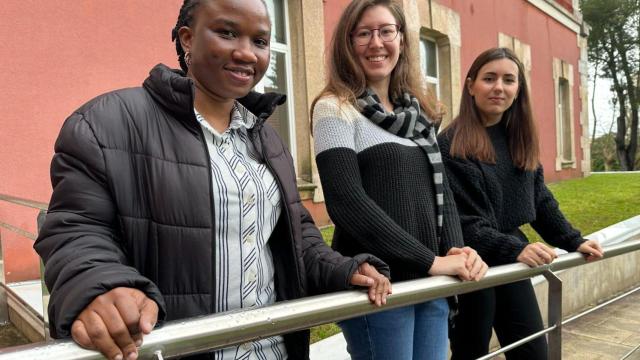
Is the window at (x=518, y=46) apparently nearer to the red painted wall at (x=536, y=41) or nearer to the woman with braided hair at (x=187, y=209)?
the red painted wall at (x=536, y=41)

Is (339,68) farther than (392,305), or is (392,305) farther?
(339,68)

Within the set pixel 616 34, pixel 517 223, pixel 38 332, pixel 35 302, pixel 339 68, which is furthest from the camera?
pixel 616 34


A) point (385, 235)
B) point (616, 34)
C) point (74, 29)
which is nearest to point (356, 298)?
point (385, 235)

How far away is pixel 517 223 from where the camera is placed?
2.05 meters

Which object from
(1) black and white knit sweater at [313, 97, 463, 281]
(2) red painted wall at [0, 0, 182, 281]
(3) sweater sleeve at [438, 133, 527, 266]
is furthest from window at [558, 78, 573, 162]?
(1) black and white knit sweater at [313, 97, 463, 281]

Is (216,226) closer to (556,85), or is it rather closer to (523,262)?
(523,262)

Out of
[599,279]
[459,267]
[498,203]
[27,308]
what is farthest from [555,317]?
[599,279]

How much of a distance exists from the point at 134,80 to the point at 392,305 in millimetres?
3520

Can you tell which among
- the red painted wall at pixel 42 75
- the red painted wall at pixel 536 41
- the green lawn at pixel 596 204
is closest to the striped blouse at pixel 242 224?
the red painted wall at pixel 42 75

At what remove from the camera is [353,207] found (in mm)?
1450

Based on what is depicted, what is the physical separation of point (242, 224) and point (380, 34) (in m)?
0.89

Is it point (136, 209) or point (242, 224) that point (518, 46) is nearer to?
point (242, 224)

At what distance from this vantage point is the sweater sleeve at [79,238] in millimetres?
783

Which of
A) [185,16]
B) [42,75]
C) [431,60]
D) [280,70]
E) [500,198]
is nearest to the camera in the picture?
[185,16]
